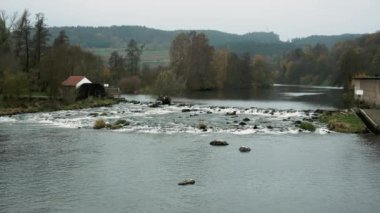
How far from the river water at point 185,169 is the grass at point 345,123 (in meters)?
1.47

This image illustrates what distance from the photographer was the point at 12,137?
39656 mm

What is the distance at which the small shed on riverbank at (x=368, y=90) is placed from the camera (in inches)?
2229

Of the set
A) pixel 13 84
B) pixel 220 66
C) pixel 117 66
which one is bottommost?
pixel 13 84

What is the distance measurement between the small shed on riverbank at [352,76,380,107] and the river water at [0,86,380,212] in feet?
51.9

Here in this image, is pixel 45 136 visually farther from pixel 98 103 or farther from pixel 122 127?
pixel 98 103

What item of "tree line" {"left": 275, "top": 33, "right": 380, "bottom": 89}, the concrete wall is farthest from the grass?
"tree line" {"left": 275, "top": 33, "right": 380, "bottom": 89}

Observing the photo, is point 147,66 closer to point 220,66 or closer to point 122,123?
point 220,66

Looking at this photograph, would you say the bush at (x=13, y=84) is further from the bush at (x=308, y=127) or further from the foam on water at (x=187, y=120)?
the bush at (x=308, y=127)

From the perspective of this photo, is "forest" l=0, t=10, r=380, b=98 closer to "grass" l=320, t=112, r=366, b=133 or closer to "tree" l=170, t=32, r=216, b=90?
"tree" l=170, t=32, r=216, b=90

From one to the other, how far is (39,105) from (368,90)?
44.0 meters

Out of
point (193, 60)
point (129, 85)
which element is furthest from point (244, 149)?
point (193, 60)

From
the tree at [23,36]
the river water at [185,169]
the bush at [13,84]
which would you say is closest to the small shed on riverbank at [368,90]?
the river water at [185,169]

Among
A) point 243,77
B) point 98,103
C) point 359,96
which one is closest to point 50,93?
point 98,103

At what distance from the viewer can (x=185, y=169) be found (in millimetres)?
27750
